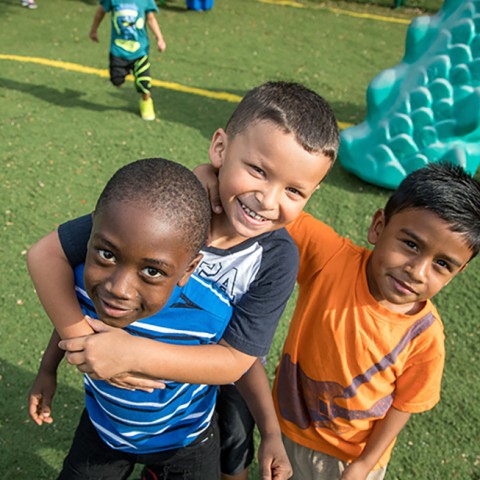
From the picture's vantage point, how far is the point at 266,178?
1358 mm

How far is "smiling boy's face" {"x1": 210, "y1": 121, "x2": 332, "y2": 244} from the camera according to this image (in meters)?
1.34

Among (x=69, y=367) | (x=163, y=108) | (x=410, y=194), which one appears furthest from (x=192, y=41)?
(x=410, y=194)

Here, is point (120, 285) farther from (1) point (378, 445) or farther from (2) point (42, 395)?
(1) point (378, 445)

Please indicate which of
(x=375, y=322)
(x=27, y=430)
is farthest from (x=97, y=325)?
(x=27, y=430)

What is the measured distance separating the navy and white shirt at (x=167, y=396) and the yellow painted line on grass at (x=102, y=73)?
4.87 m

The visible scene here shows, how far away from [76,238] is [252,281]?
1.42ft

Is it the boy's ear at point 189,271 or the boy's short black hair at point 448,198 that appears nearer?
the boy's ear at point 189,271

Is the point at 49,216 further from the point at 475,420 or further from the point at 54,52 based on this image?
the point at 54,52

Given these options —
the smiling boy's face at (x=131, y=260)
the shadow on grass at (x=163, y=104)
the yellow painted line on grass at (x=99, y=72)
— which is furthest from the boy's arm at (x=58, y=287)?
the yellow painted line on grass at (x=99, y=72)

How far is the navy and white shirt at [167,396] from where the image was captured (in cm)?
138

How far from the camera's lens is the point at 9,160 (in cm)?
446

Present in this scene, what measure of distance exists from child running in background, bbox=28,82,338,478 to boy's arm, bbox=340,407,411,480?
62 cm

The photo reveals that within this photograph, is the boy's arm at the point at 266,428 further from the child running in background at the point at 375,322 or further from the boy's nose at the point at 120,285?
the boy's nose at the point at 120,285

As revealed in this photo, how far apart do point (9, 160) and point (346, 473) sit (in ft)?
11.9
